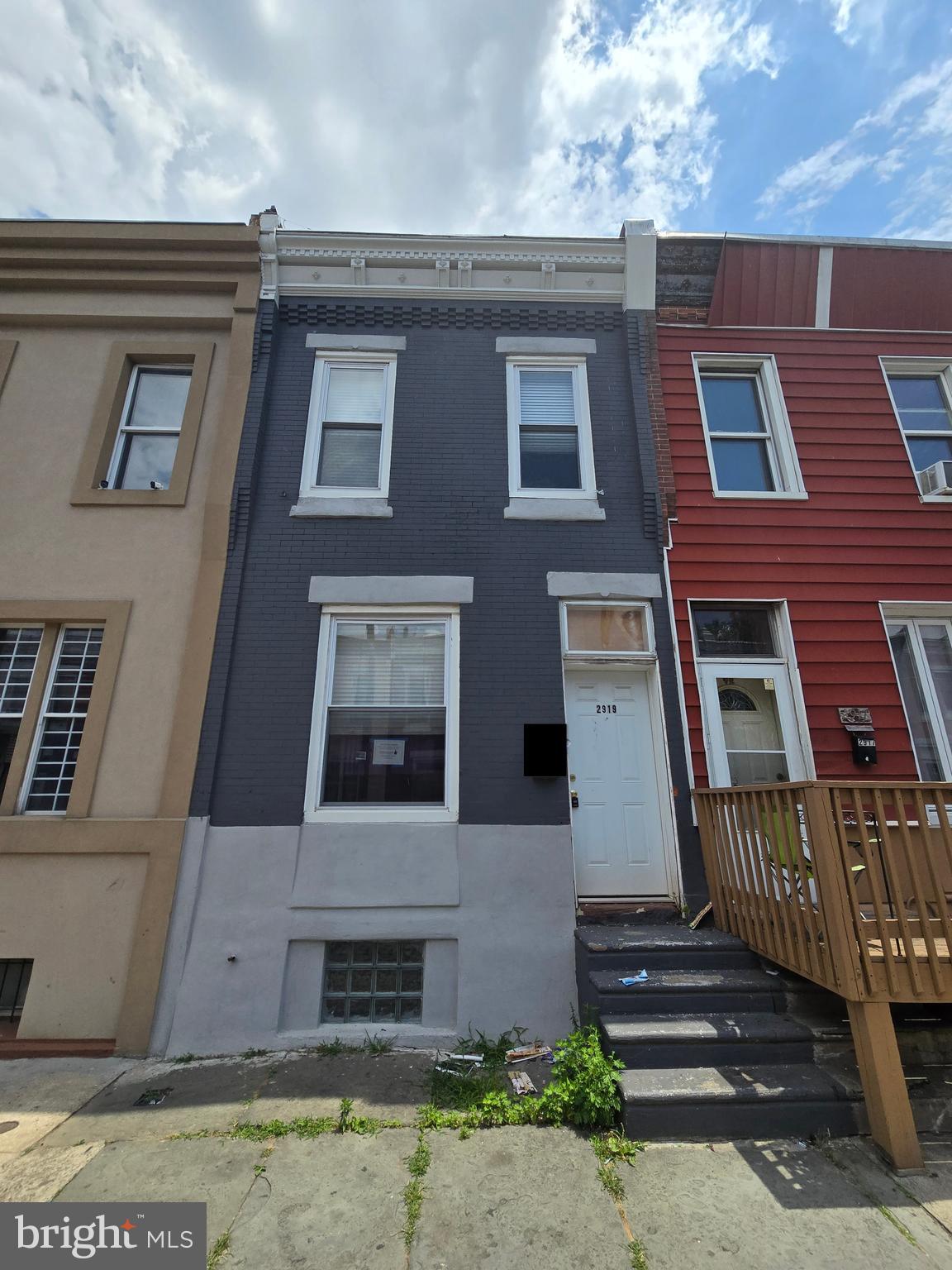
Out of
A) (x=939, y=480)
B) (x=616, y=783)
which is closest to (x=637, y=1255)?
(x=616, y=783)

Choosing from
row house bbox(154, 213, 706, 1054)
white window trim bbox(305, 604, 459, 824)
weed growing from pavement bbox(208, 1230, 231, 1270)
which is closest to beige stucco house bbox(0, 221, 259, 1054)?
row house bbox(154, 213, 706, 1054)

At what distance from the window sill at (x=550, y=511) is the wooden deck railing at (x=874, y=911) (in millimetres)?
3111

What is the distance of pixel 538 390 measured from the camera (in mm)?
6801

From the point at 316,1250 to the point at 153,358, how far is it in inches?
303

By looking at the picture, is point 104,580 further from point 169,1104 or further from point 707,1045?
point 707,1045

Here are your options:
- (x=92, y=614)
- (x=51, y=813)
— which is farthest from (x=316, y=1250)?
(x=92, y=614)

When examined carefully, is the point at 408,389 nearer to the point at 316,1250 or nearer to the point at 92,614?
the point at 92,614

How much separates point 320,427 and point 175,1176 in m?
6.20

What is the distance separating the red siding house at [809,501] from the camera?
5754 millimetres

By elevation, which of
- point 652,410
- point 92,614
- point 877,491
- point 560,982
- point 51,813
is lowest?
point 560,982

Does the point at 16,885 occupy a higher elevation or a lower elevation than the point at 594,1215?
higher

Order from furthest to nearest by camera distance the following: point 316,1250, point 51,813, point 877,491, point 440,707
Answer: point 877,491 → point 440,707 → point 51,813 → point 316,1250

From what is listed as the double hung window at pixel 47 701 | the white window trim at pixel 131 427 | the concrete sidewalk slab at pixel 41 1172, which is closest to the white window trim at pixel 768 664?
the concrete sidewalk slab at pixel 41 1172

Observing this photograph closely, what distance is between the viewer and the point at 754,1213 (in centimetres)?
275
